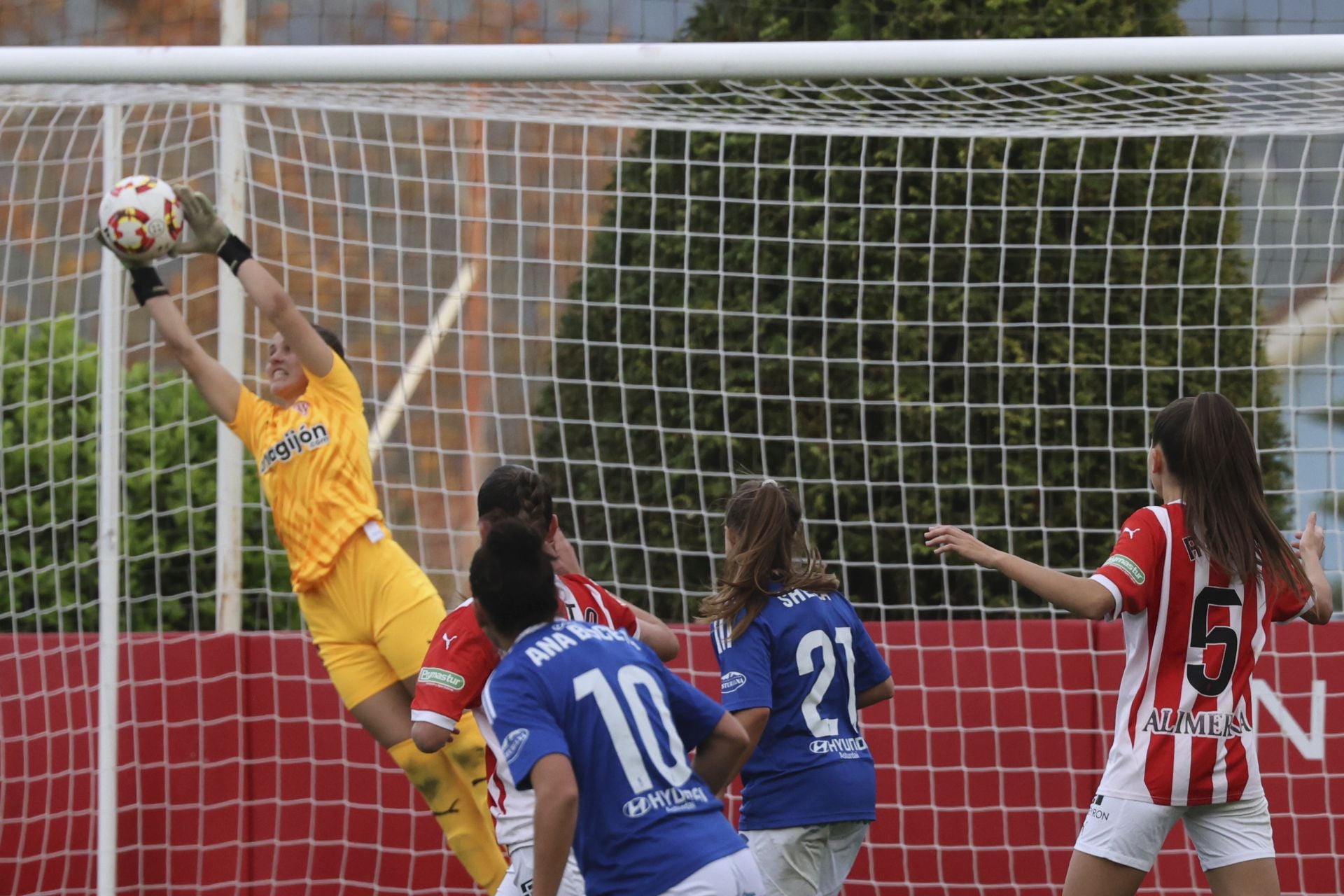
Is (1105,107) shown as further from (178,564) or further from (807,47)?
(178,564)

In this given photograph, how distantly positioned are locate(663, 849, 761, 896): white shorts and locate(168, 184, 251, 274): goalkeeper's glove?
109 inches

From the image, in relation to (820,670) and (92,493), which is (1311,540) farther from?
(92,493)

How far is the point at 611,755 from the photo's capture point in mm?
2703

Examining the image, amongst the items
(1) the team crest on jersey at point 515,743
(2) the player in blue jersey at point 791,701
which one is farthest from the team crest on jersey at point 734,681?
(1) the team crest on jersey at point 515,743

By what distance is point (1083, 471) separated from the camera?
6.78 meters

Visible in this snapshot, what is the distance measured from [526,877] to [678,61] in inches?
111

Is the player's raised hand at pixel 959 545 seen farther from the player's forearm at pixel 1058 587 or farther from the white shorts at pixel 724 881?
the white shorts at pixel 724 881

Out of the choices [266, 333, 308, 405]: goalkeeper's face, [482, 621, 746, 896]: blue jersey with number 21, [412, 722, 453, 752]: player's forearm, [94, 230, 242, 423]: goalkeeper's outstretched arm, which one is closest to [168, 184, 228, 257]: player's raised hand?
[94, 230, 242, 423]: goalkeeper's outstretched arm

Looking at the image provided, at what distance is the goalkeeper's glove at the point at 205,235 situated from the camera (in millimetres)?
4598

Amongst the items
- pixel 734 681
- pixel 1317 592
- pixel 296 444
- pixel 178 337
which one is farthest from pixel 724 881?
pixel 178 337

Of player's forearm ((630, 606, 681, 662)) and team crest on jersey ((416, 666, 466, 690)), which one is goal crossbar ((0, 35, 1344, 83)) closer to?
player's forearm ((630, 606, 681, 662))

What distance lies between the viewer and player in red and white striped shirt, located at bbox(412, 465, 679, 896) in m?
3.35

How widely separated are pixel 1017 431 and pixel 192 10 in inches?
277

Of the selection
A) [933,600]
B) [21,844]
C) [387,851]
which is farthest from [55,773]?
[933,600]
